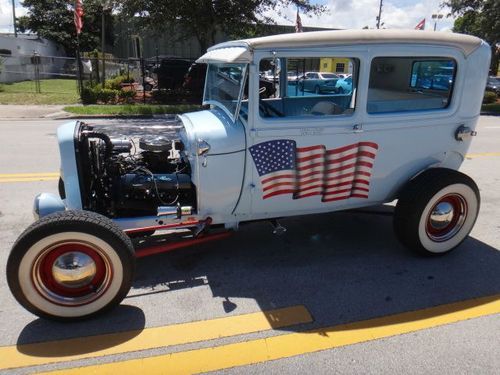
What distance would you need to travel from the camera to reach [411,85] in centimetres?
404

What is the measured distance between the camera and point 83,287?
304 cm

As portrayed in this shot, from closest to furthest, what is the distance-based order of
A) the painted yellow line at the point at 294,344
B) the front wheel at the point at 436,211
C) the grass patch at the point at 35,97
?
the painted yellow line at the point at 294,344 → the front wheel at the point at 436,211 → the grass patch at the point at 35,97

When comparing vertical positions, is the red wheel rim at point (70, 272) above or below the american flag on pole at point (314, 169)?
below

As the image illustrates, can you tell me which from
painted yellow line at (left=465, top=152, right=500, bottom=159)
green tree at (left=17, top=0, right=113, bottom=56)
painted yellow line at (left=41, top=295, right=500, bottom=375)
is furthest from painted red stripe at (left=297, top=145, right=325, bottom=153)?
green tree at (left=17, top=0, right=113, bottom=56)

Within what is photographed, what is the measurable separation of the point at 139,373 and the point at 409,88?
10.7 ft

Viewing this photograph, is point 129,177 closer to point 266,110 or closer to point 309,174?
point 266,110

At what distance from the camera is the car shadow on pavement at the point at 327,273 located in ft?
10.8

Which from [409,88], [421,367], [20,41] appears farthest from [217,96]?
[20,41]

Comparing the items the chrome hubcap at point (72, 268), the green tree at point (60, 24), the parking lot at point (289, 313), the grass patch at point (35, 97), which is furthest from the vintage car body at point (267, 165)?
the green tree at point (60, 24)

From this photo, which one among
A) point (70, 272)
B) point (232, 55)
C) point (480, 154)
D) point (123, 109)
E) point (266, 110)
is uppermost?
point (232, 55)

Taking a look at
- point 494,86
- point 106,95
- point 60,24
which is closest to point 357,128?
point 106,95

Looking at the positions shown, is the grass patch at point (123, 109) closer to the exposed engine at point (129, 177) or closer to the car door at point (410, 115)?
the exposed engine at point (129, 177)

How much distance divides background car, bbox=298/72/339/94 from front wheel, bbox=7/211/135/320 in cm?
244

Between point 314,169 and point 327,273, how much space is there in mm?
901
